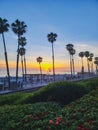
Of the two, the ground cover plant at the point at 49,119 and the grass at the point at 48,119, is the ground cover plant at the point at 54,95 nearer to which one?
the grass at the point at 48,119

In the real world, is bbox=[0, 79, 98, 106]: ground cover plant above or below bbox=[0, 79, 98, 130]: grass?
above

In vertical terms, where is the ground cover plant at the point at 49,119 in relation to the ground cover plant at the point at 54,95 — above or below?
below

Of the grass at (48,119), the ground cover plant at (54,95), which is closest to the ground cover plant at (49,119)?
the grass at (48,119)

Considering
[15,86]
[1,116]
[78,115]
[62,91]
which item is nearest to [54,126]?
[78,115]

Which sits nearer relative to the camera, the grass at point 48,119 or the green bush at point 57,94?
the grass at point 48,119

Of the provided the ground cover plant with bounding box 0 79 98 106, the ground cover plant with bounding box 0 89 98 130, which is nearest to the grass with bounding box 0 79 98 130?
the ground cover plant with bounding box 0 89 98 130

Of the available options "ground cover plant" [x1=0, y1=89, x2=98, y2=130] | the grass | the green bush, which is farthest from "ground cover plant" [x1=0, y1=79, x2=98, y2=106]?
"ground cover plant" [x1=0, y1=89, x2=98, y2=130]

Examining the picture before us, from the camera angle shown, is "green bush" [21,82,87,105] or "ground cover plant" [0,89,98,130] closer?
"ground cover plant" [0,89,98,130]

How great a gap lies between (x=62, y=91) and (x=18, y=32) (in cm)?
5976

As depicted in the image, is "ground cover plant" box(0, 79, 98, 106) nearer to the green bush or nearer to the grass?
the green bush

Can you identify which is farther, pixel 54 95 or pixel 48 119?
pixel 54 95

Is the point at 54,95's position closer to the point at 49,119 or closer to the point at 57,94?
the point at 57,94

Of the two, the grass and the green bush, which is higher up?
the green bush

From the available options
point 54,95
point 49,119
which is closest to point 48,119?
point 49,119
